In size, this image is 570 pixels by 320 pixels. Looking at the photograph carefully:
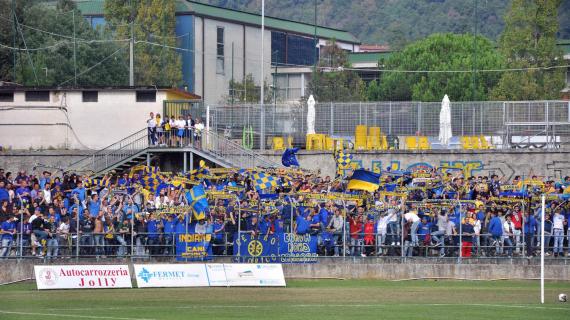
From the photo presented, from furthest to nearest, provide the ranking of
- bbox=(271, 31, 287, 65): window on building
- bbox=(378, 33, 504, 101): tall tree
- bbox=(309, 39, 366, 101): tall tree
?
bbox=(271, 31, 287, 65): window on building
bbox=(309, 39, 366, 101): tall tree
bbox=(378, 33, 504, 101): tall tree

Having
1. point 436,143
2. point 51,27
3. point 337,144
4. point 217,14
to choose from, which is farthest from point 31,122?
point 217,14

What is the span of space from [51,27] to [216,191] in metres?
62.9

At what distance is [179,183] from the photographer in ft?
140

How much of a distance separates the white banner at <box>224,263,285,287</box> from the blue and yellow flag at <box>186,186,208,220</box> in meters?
2.96

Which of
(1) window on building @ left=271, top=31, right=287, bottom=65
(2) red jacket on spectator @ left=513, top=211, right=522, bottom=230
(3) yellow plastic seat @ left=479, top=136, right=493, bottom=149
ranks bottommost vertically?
(2) red jacket on spectator @ left=513, top=211, right=522, bottom=230

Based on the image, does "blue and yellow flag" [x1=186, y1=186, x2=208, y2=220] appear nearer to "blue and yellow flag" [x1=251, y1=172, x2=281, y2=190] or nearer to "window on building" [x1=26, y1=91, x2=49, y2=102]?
"blue and yellow flag" [x1=251, y1=172, x2=281, y2=190]

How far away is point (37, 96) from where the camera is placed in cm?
5997

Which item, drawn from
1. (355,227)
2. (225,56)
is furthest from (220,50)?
(355,227)

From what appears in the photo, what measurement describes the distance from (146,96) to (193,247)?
72.2 feet

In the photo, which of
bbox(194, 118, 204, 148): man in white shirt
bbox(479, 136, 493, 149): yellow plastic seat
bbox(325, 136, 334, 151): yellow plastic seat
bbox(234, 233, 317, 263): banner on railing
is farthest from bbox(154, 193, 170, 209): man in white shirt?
bbox(479, 136, 493, 149): yellow plastic seat

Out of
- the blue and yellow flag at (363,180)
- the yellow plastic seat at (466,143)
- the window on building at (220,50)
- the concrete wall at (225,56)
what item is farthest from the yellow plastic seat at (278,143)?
the window on building at (220,50)

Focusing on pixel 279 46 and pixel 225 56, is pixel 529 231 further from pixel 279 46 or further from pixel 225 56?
pixel 279 46

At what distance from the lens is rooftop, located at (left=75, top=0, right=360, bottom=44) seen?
355 feet

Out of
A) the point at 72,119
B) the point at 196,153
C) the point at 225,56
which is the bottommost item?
the point at 196,153
